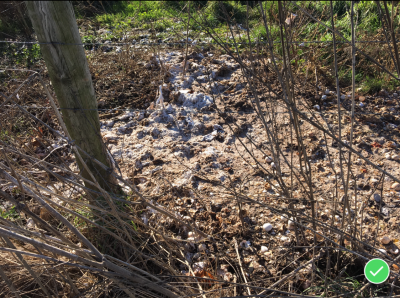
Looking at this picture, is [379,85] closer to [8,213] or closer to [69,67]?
[69,67]

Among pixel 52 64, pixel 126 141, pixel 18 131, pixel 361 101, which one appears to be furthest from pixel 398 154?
pixel 18 131

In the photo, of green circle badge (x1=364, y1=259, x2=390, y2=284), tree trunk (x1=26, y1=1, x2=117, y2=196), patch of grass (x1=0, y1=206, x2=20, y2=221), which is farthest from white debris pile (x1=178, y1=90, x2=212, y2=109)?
green circle badge (x1=364, y1=259, x2=390, y2=284)

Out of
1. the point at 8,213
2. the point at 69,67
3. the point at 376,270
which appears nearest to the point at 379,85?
the point at 376,270

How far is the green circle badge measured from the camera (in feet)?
4.80

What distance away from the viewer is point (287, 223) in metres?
2.24

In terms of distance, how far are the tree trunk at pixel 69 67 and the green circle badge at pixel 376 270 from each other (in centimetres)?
149

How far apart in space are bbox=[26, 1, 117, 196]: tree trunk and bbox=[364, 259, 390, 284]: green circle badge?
149 centimetres

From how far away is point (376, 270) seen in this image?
4.89 ft

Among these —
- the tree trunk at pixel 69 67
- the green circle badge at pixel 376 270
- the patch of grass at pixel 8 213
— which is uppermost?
the tree trunk at pixel 69 67

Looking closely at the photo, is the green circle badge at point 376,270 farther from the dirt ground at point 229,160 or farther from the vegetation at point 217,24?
the vegetation at point 217,24

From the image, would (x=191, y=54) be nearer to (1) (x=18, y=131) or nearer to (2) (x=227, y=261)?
(1) (x=18, y=131)

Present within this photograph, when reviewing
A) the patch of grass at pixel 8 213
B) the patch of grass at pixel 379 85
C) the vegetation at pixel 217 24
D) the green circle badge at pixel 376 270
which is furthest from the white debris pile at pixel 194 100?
the green circle badge at pixel 376 270

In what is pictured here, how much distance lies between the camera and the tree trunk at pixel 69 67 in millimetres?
1529

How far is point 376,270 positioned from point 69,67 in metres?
1.94
